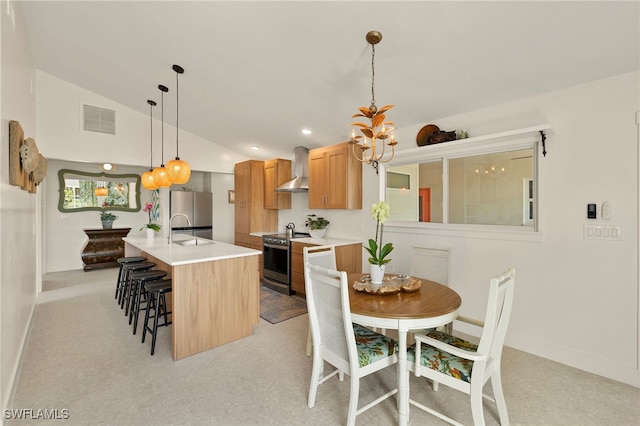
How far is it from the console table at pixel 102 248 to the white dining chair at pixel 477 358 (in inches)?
266

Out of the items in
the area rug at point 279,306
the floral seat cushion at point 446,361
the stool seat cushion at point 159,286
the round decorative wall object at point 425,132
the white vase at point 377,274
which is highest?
the round decorative wall object at point 425,132

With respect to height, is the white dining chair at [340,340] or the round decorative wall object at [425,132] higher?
the round decorative wall object at [425,132]

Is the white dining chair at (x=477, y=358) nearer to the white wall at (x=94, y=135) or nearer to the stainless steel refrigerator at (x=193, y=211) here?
the white wall at (x=94, y=135)

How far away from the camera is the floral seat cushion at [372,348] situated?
5.87 ft

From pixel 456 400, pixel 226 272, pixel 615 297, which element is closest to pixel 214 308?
pixel 226 272

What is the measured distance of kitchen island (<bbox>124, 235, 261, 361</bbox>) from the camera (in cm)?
259

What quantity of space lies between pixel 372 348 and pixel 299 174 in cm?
360

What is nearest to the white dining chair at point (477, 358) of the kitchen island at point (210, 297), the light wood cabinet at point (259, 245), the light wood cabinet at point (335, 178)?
the kitchen island at point (210, 297)

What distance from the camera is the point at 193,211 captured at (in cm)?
705

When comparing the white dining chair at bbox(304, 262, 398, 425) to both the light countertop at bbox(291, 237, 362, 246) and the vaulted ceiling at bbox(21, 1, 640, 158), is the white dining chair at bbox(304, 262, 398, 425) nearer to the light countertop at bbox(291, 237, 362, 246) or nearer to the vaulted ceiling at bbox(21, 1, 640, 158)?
the vaulted ceiling at bbox(21, 1, 640, 158)

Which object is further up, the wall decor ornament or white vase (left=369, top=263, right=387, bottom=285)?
the wall decor ornament

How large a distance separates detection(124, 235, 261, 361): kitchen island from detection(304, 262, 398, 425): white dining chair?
129 cm

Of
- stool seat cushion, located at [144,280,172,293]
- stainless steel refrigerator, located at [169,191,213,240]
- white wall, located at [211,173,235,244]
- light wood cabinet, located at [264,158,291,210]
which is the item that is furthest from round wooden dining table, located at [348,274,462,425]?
white wall, located at [211,173,235,244]

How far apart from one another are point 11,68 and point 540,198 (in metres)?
4.51
